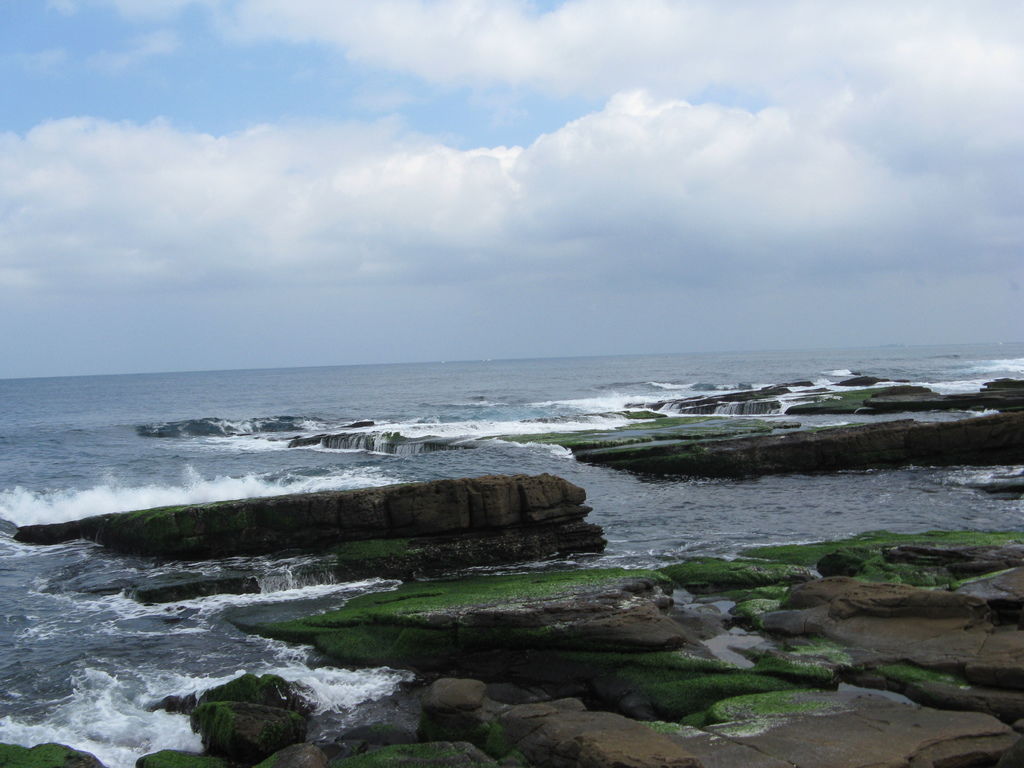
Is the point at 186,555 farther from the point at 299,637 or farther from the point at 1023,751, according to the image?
the point at 1023,751

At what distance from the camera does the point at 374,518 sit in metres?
17.4

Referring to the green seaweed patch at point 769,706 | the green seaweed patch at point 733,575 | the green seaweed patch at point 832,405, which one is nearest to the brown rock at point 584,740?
the green seaweed patch at point 769,706

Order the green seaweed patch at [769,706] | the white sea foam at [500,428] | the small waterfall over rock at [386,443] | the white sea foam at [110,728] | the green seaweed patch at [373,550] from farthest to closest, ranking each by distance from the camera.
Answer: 1. the white sea foam at [500,428]
2. the small waterfall over rock at [386,443]
3. the green seaweed patch at [373,550]
4. the white sea foam at [110,728]
5. the green seaweed patch at [769,706]

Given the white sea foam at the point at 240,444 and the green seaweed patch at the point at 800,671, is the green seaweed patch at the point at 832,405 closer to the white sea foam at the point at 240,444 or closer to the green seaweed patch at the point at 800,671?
the white sea foam at the point at 240,444

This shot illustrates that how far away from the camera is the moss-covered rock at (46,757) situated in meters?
8.44

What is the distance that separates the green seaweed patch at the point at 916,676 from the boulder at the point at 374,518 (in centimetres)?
877

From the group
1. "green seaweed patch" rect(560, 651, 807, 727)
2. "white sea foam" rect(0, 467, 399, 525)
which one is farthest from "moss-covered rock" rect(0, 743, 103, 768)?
"white sea foam" rect(0, 467, 399, 525)

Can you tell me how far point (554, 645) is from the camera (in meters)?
11.2

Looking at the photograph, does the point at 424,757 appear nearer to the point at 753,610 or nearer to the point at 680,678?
the point at 680,678

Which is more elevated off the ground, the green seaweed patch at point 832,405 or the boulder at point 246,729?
the green seaweed patch at point 832,405

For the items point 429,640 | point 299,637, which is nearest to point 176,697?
point 299,637

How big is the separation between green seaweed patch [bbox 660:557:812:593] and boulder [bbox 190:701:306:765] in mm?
7744

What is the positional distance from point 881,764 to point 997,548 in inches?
362

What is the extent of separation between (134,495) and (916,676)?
24.3 metres
